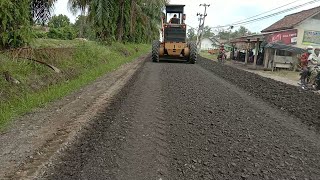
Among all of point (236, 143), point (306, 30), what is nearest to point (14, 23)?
point (236, 143)

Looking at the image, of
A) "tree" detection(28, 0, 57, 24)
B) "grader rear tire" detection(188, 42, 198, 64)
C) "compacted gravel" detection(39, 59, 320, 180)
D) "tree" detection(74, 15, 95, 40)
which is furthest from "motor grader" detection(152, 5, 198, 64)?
"compacted gravel" detection(39, 59, 320, 180)

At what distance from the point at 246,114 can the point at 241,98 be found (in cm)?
205

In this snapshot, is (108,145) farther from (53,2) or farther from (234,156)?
(53,2)

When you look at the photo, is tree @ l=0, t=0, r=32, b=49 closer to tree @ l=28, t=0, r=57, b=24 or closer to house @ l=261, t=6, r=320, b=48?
tree @ l=28, t=0, r=57, b=24

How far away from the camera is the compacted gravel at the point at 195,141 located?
3.98m

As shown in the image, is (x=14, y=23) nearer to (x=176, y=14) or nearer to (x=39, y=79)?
(x=39, y=79)

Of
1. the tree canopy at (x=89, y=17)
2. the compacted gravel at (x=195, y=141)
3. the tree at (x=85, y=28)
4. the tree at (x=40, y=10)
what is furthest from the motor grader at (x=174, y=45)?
the compacted gravel at (x=195, y=141)

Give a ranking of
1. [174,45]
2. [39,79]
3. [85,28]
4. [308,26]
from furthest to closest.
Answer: [85,28], [308,26], [174,45], [39,79]

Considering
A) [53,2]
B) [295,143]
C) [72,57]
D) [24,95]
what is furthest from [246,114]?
[72,57]

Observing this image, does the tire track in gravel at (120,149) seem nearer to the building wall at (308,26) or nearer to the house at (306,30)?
the house at (306,30)

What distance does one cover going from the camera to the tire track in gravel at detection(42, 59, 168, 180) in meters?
3.86

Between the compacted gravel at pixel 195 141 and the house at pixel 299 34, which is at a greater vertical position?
the house at pixel 299 34

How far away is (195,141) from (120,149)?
118 cm

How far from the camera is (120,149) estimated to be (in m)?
4.61
